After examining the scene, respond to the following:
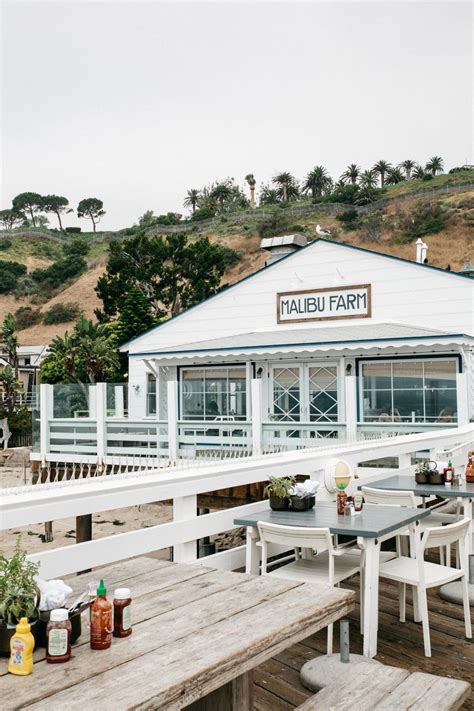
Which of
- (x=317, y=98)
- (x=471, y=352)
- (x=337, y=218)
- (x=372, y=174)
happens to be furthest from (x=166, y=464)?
(x=372, y=174)

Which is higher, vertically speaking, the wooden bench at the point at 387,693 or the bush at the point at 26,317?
the bush at the point at 26,317

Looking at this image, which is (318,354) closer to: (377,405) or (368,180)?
(377,405)

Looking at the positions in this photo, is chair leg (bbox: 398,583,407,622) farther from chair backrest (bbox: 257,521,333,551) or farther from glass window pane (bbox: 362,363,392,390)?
glass window pane (bbox: 362,363,392,390)

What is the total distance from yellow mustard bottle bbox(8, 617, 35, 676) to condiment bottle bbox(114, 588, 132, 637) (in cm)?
34

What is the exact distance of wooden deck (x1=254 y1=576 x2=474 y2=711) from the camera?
386 centimetres

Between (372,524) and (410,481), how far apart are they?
2.42 m

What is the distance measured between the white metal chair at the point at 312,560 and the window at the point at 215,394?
12.9 m

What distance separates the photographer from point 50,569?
3.48 m

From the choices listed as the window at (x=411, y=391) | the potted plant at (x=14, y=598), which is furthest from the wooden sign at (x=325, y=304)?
the potted plant at (x=14, y=598)

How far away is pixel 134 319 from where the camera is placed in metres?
37.4

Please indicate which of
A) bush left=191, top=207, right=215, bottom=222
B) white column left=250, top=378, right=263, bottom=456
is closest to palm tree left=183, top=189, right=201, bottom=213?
bush left=191, top=207, right=215, bottom=222

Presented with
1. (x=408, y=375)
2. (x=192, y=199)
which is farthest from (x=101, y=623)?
(x=192, y=199)

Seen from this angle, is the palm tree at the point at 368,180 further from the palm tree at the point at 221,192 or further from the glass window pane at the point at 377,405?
the glass window pane at the point at 377,405

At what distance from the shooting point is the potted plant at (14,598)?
2279 millimetres
